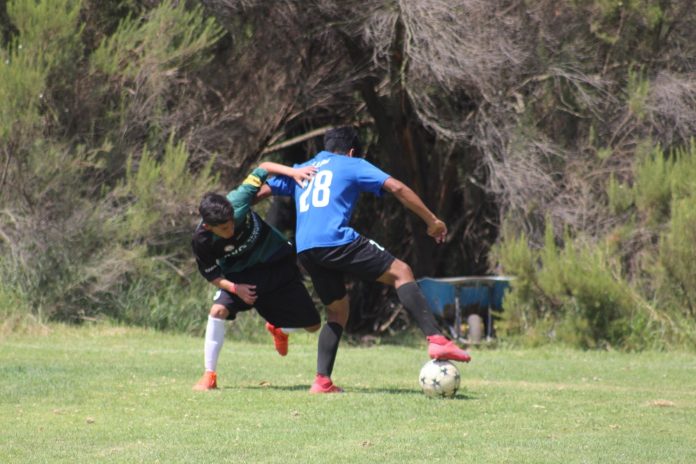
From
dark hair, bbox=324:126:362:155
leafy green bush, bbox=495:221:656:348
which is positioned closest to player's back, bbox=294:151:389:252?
dark hair, bbox=324:126:362:155

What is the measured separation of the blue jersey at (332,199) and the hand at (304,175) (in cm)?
3

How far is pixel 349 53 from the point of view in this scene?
1914 centimetres

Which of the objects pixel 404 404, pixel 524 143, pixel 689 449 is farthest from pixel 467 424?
pixel 524 143

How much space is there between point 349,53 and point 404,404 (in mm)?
11608

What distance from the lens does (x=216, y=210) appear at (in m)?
8.75

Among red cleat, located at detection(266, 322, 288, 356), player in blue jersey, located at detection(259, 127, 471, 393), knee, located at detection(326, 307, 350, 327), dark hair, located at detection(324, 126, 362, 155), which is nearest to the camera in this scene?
player in blue jersey, located at detection(259, 127, 471, 393)

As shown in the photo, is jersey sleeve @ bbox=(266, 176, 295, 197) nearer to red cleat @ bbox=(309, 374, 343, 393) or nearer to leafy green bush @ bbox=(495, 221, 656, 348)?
red cleat @ bbox=(309, 374, 343, 393)

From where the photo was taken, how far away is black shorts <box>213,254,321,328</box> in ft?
31.1

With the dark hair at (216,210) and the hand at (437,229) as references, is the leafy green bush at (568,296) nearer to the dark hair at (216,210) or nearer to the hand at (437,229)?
A: the hand at (437,229)

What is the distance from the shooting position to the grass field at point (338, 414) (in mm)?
6570

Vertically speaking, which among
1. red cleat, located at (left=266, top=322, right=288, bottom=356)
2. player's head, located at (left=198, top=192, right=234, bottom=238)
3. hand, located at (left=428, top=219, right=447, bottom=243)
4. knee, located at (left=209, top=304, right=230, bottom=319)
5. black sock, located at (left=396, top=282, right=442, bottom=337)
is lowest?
red cleat, located at (left=266, top=322, right=288, bottom=356)

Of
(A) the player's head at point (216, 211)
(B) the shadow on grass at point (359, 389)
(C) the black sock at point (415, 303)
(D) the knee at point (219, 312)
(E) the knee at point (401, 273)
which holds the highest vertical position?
(A) the player's head at point (216, 211)

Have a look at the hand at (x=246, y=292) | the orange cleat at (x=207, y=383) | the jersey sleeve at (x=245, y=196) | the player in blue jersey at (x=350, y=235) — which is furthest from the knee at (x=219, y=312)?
the player in blue jersey at (x=350, y=235)

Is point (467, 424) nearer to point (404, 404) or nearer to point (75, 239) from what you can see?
point (404, 404)
